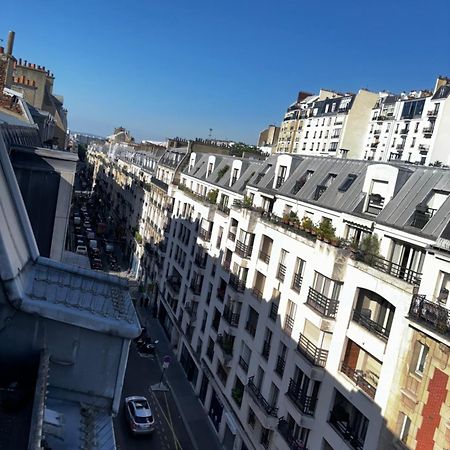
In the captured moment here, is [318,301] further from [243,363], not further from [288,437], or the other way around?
[243,363]

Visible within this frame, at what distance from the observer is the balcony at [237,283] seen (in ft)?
127

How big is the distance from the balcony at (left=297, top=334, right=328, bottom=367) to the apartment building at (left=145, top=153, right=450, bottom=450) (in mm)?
72

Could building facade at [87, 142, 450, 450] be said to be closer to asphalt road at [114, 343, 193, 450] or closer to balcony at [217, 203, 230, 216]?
balcony at [217, 203, 230, 216]

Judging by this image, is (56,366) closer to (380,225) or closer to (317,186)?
(380,225)

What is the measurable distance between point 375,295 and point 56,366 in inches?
728

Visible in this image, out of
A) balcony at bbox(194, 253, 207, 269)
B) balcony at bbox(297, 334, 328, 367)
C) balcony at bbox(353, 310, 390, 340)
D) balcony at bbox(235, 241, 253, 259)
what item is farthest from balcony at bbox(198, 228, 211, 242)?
balcony at bbox(353, 310, 390, 340)

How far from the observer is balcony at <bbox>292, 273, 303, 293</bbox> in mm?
A: 30141

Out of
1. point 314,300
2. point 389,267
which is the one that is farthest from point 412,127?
point 389,267

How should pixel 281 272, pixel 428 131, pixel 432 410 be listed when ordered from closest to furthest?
pixel 432 410 → pixel 281 272 → pixel 428 131

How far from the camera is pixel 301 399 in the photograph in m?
27.6

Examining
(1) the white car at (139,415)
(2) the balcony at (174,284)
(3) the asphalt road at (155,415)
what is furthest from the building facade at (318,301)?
(2) the balcony at (174,284)

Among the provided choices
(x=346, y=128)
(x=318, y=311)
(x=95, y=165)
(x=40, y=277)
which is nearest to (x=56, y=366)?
(x=40, y=277)

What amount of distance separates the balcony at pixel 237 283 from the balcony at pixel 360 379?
14.6 metres

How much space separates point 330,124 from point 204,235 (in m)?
50.2
